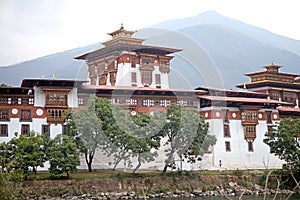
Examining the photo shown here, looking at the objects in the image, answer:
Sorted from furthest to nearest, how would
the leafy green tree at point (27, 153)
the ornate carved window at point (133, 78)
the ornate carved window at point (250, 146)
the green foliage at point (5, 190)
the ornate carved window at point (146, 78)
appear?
1. the ornate carved window at point (146, 78)
2. the ornate carved window at point (133, 78)
3. the ornate carved window at point (250, 146)
4. the leafy green tree at point (27, 153)
5. the green foliage at point (5, 190)

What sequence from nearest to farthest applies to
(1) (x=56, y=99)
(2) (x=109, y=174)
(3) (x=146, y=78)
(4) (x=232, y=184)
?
(2) (x=109, y=174) → (4) (x=232, y=184) → (1) (x=56, y=99) → (3) (x=146, y=78)

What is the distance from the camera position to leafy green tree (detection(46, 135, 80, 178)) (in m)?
26.8

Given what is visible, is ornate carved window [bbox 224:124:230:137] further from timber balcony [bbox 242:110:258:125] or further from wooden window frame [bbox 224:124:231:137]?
timber balcony [bbox 242:110:258:125]

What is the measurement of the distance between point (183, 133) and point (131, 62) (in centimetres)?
1493

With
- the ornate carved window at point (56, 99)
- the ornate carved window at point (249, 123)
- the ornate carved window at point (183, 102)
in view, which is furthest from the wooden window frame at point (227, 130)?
the ornate carved window at point (56, 99)

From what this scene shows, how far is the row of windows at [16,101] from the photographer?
1260 inches

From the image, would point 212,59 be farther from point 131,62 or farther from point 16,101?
point 16,101

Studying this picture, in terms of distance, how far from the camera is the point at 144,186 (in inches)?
1138

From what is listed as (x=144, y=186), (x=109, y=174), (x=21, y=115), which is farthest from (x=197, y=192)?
(x=21, y=115)

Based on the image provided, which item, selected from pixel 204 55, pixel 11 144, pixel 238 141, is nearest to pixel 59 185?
pixel 11 144

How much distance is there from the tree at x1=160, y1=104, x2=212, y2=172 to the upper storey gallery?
1311 centimetres

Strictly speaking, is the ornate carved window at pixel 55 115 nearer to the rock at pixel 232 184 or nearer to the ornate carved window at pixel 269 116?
the rock at pixel 232 184

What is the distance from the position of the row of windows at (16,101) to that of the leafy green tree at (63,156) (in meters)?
5.91

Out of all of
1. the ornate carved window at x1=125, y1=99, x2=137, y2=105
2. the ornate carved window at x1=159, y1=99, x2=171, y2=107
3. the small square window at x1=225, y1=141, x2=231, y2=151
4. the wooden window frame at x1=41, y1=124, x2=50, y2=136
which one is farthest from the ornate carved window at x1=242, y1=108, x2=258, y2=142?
the wooden window frame at x1=41, y1=124, x2=50, y2=136
